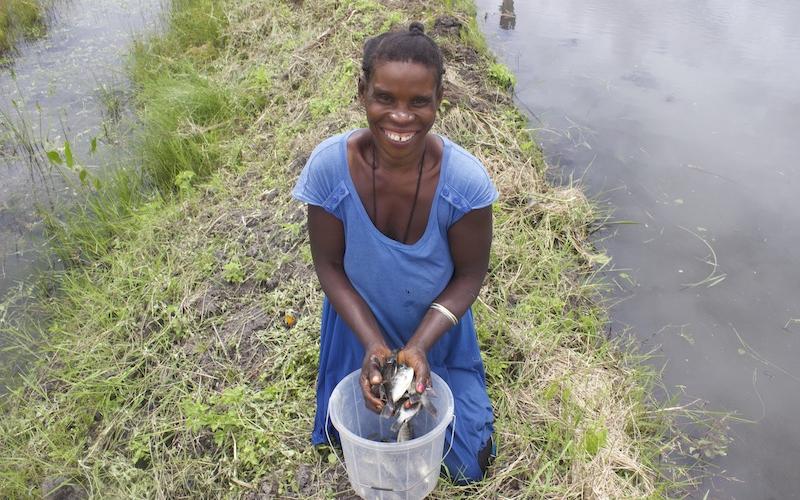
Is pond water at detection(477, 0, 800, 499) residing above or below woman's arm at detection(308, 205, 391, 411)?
below

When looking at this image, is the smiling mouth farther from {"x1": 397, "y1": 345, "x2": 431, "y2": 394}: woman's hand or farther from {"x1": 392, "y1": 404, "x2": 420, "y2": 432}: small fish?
{"x1": 392, "y1": 404, "x2": 420, "y2": 432}: small fish

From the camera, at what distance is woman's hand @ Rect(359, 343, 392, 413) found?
5.53 feet

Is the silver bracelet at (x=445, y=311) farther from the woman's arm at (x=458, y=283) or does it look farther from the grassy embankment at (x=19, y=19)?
the grassy embankment at (x=19, y=19)

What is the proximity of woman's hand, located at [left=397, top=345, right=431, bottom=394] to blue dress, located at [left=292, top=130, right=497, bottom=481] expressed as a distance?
0.21m

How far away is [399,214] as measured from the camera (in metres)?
1.81

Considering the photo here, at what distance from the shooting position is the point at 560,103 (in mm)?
5066

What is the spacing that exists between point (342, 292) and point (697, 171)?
3237mm

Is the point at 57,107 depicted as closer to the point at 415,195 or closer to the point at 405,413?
the point at 415,195

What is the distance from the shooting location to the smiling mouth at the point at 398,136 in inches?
63.4

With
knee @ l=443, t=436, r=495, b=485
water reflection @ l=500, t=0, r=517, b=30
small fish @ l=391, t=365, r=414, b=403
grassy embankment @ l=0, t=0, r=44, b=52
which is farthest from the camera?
grassy embankment @ l=0, t=0, r=44, b=52

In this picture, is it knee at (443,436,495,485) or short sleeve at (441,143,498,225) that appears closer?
short sleeve at (441,143,498,225)

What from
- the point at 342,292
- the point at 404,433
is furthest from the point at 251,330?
the point at 404,433

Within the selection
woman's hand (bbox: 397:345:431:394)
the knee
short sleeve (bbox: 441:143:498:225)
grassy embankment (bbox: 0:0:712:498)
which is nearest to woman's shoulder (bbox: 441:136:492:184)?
short sleeve (bbox: 441:143:498:225)

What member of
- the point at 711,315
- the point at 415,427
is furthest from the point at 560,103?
the point at 415,427
